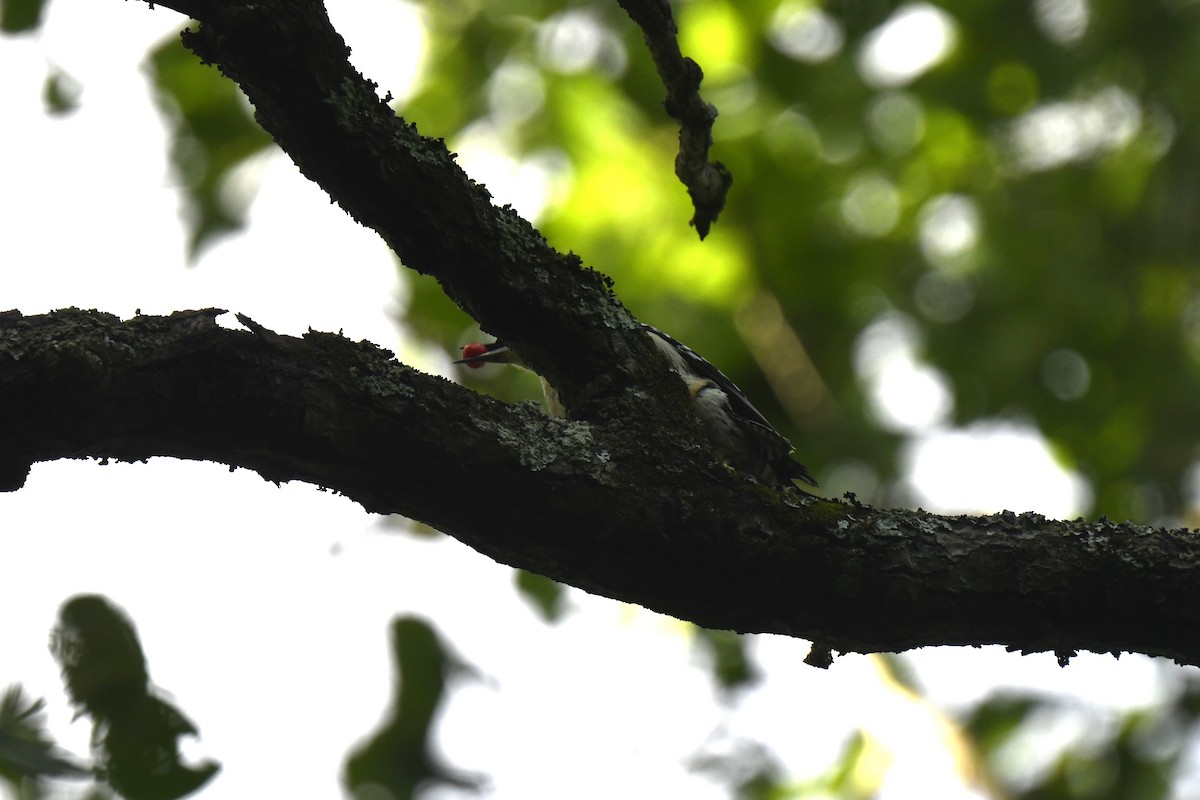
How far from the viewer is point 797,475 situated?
451 centimetres

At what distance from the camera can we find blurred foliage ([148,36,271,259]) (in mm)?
6418

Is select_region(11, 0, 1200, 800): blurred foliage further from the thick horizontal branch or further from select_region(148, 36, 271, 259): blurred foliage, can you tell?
the thick horizontal branch

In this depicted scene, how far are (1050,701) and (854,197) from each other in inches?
142

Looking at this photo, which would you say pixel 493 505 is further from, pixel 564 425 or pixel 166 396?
pixel 166 396

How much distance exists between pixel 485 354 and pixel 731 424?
1.83 m

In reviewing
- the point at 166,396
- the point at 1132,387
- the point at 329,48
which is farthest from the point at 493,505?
the point at 1132,387

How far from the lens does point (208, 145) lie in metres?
6.59

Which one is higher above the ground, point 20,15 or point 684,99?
point 20,15

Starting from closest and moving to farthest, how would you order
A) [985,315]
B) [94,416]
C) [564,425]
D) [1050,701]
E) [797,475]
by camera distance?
[94,416] < [564,425] < [797,475] < [1050,701] < [985,315]

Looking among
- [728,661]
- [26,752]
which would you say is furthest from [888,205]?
[26,752]

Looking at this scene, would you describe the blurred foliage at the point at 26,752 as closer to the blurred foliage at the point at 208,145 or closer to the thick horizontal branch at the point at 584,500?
the thick horizontal branch at the point at 584,500

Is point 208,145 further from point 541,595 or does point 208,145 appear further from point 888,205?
point 888,205

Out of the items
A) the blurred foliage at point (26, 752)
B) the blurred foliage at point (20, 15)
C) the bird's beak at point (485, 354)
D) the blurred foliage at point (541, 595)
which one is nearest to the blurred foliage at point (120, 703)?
the blurred foliage at point (26, 752)

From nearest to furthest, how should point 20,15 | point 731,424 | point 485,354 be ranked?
point 731,424 → point 20,15 → point 485,354
